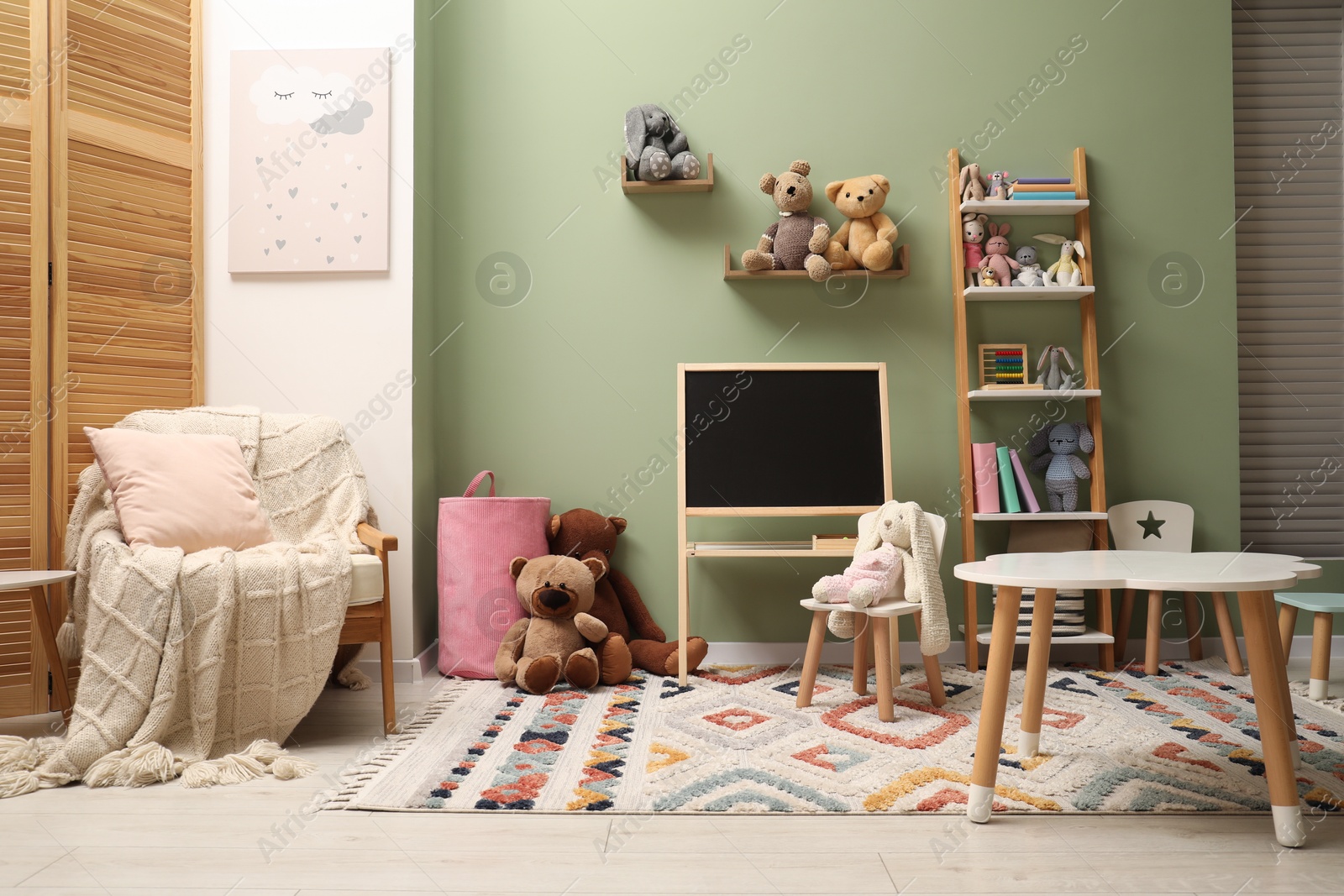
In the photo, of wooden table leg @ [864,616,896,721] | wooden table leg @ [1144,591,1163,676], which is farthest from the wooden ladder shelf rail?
wooden table leg @ [864,616,896,721]

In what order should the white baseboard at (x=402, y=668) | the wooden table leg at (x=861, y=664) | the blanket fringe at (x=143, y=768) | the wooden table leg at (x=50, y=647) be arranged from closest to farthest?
1. the blanket fringe at (x=143, y=768)
2. the wooden table leg at (x=50, y=647)
3. the wooden table leg at (x=861, y=664)
4. the white baseboard at (x=402, y=668)

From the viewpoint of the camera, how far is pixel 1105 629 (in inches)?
113

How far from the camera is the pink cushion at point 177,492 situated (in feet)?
6.98

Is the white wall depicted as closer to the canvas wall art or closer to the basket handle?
the canvas wall art

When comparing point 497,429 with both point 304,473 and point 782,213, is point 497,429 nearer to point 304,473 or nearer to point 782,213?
point 304,473

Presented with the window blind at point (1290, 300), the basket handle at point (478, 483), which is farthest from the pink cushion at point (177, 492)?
the window blind at point (1290, 300)

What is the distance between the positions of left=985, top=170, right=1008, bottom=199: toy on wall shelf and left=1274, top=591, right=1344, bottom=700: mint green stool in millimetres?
1552

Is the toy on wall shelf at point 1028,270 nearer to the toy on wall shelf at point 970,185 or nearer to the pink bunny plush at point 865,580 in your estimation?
the toy on wall shelf at point 970,185

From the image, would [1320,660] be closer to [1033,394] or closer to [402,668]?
[1033,394]

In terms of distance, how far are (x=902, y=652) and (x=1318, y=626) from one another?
1225 mm

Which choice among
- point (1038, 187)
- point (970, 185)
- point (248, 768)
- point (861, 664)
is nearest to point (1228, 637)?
point (861, 664)

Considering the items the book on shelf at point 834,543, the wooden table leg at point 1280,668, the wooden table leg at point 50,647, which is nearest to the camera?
the wooden table leg at point 1280,668

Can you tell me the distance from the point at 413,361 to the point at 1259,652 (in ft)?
8.06

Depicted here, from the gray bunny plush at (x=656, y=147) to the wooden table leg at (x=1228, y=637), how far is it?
2.26 metres
